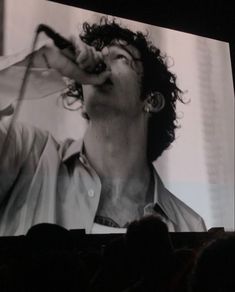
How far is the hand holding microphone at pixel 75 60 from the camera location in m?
2.45

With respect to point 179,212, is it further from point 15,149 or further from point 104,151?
point 15,149

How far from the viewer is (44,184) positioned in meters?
2.32

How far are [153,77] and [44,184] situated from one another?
90 cm

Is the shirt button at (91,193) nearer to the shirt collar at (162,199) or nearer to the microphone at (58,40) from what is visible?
the shirt collar at (162,199)

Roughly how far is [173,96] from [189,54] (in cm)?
30

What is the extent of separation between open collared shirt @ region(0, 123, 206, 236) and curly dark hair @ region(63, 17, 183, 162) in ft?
1.45

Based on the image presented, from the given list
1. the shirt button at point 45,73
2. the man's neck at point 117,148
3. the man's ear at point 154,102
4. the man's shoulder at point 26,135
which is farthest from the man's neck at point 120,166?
the shirt button at point 45,73

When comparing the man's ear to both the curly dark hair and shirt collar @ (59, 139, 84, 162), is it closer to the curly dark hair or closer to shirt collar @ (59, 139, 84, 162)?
the curly dark hair

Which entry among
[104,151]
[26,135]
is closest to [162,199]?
[104,151]

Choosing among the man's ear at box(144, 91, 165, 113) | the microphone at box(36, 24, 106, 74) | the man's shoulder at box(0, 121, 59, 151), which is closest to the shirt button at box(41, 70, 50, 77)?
the microphone at box(36, 24, 106, 74)

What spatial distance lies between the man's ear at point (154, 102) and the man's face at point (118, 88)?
5cm

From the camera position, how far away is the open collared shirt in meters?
2.23

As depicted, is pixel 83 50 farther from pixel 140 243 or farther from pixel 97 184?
pixel 140 243

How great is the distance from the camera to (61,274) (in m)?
0.94
